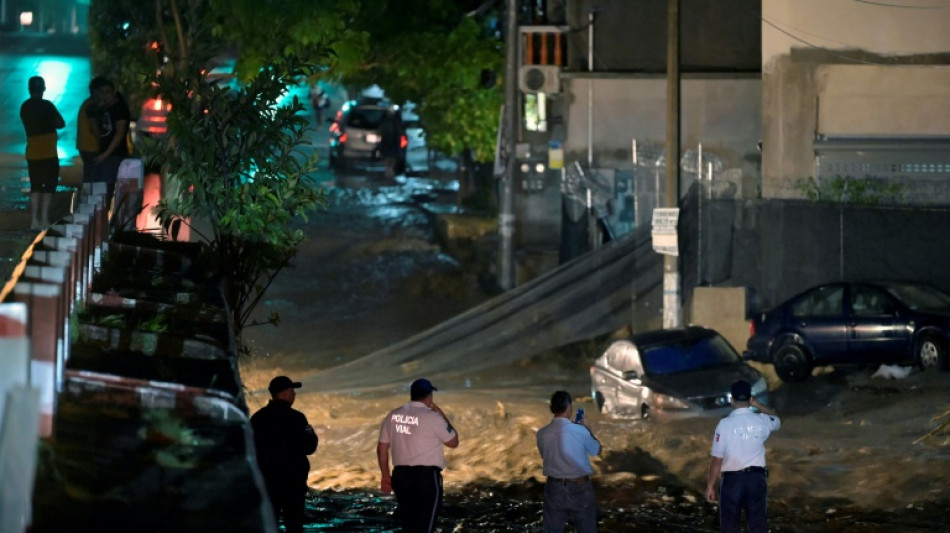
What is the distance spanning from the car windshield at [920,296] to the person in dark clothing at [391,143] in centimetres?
2368

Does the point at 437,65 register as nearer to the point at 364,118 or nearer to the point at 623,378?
the point at 623,378

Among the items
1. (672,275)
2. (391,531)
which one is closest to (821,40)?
(672,275)

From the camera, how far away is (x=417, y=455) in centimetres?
1022

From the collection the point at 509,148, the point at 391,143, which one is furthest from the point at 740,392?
the point at 391,143

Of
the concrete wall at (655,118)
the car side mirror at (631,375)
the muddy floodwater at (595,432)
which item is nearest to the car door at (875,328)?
the muddy floodwater at (595,432)

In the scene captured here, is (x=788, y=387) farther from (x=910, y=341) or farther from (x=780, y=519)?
(x=780, y=519)

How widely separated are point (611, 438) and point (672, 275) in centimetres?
463

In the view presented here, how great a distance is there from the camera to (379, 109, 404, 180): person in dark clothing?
140 feet

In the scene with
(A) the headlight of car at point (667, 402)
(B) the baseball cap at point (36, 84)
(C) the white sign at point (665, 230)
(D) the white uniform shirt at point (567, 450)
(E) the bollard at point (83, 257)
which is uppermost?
(B) the baseball cap at point (36, 84)

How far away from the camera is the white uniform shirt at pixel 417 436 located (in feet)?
33.6

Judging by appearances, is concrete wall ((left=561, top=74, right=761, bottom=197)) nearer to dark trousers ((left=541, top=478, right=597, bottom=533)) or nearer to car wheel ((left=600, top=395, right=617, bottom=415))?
car wheel ((left=600, top=395, right=617, bottom=415))

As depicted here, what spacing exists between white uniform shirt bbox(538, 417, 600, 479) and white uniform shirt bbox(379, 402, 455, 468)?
716 mm

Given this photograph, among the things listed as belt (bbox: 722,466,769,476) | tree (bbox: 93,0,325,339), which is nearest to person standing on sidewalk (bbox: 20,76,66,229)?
tree (bbox: 93,0,325,339)

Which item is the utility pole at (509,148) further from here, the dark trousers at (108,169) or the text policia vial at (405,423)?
the text policia vial at (405,423)
